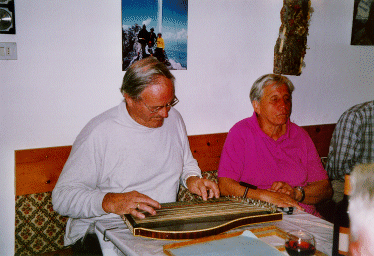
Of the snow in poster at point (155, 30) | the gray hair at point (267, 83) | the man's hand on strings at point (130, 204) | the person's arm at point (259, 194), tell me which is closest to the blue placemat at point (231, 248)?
the man's hand on strings at point (130, 204)

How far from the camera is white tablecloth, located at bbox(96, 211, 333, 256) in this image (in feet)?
3.66

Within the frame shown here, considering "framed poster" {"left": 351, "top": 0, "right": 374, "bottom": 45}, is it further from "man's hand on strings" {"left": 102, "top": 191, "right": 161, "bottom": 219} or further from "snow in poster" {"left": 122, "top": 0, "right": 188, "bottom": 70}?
"man's hand on strings" {"left": 102, "top": 191, "right": 161, "bottom": 219}

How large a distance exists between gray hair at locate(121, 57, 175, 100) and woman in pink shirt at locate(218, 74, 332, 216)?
2.24ft

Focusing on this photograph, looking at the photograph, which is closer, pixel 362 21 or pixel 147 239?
pixel 147 239

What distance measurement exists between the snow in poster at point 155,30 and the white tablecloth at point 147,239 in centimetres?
124

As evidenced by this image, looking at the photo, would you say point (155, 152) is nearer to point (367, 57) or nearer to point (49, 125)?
point (49, 125)

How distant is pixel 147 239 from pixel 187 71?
1.54m

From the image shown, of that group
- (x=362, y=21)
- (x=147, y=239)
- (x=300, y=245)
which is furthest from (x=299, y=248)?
(x=362, y=21)

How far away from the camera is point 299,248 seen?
1.05 meters

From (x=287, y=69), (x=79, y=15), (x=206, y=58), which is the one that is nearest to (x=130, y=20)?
(x=79, y=15)

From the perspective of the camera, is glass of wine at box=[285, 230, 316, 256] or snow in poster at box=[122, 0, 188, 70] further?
snow in poster at box=[122, 0, 188, 70]

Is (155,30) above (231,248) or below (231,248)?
above

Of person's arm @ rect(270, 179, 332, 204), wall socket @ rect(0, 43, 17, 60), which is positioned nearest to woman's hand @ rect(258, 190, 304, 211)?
person's arm @ rect(270, 179, 332, 204)

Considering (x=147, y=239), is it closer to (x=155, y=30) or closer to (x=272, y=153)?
(x=272, y=153)
